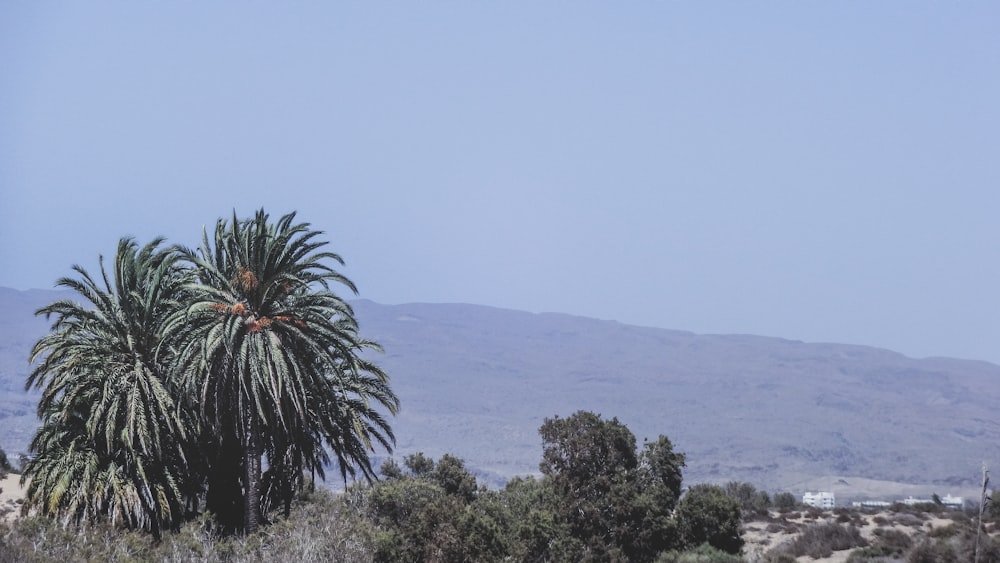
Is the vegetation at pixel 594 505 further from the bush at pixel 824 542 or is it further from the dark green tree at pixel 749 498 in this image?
the dark green tree at pixel 749 498

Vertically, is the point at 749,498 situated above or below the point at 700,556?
below

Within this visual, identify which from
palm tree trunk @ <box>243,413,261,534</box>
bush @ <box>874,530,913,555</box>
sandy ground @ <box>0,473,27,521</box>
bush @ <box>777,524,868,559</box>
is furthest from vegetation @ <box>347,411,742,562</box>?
sandy ground @ <box>0,473,27,521</box>

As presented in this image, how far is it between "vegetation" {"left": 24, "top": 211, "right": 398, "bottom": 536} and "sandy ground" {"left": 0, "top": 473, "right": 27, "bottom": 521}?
6.85 metres

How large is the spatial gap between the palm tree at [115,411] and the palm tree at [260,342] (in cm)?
160

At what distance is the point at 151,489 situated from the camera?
1800 inches

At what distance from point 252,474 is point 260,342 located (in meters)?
5.56

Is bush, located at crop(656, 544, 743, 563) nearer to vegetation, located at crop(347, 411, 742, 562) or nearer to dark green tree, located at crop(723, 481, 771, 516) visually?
vegetation, located at crop(347, 411, 742, 562)

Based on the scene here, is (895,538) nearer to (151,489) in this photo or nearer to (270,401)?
(270,401)

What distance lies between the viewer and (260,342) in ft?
142

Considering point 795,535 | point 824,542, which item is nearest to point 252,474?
point 824,542

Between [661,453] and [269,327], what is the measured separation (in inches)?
635

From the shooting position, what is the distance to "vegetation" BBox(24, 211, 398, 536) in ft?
144

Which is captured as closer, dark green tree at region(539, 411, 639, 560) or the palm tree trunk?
the palm tree trunk

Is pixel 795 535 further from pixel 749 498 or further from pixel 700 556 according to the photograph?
pixel 749 498
